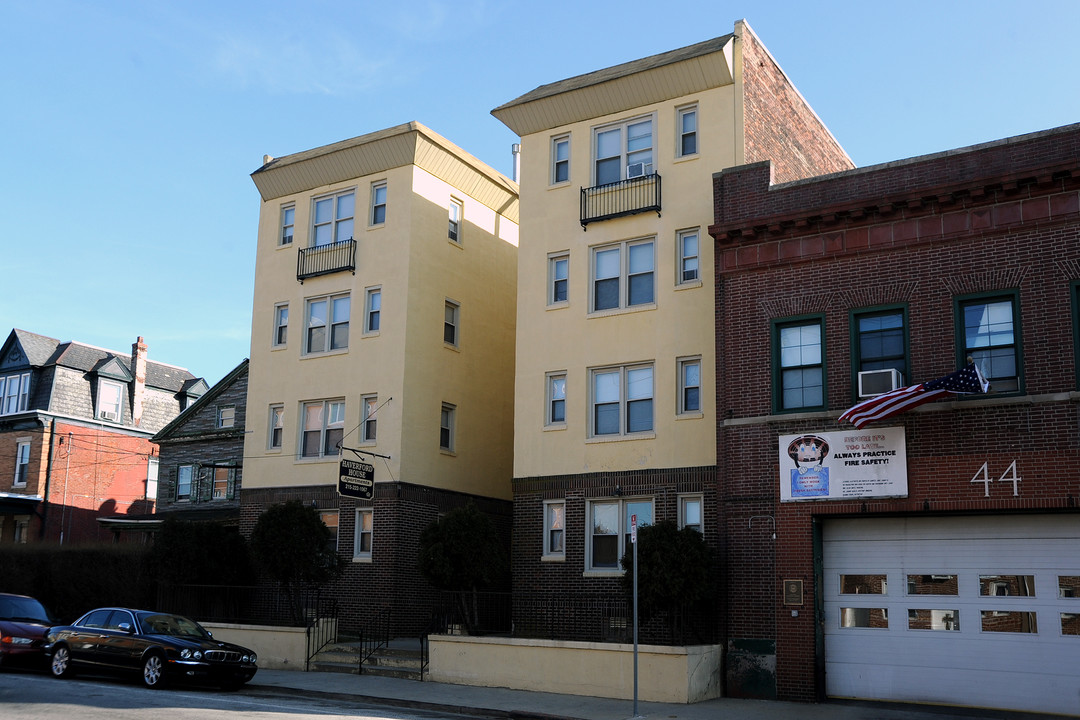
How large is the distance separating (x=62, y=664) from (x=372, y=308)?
41.6 feet

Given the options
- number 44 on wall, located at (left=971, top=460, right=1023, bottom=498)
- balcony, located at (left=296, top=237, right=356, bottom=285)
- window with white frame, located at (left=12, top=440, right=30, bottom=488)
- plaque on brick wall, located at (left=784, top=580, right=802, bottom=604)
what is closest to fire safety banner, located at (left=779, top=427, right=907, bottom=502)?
number 44 on wall, located at (left=971, top=460, right=1023, bottom=498)

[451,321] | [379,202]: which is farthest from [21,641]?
[379,202]

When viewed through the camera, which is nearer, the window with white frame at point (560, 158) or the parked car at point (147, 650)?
the parked car at point (147, 650)

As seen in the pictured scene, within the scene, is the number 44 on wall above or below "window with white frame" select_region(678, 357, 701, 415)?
below

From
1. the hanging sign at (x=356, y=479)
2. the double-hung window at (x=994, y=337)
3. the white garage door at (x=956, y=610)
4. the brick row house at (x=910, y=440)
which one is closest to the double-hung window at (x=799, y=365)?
the brick row house at (x=910, y=440)

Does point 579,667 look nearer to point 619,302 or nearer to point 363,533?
point 619,302

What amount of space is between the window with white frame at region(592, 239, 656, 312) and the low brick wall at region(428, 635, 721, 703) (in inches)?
339

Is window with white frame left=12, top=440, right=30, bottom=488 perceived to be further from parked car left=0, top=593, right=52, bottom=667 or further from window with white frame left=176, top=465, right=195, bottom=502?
parked car left=0, top=593, right=52, bottom=667

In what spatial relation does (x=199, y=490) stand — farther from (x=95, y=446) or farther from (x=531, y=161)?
(x=531, y=161)

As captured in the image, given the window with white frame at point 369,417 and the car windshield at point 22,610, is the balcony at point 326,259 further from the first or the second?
the car windshield at point 22,610

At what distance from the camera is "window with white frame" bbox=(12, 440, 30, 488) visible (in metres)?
47.8

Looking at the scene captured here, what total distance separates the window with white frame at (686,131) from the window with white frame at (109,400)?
116 ft

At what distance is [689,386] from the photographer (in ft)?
82.1

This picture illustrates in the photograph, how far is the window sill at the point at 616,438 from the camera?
25.2 metres
